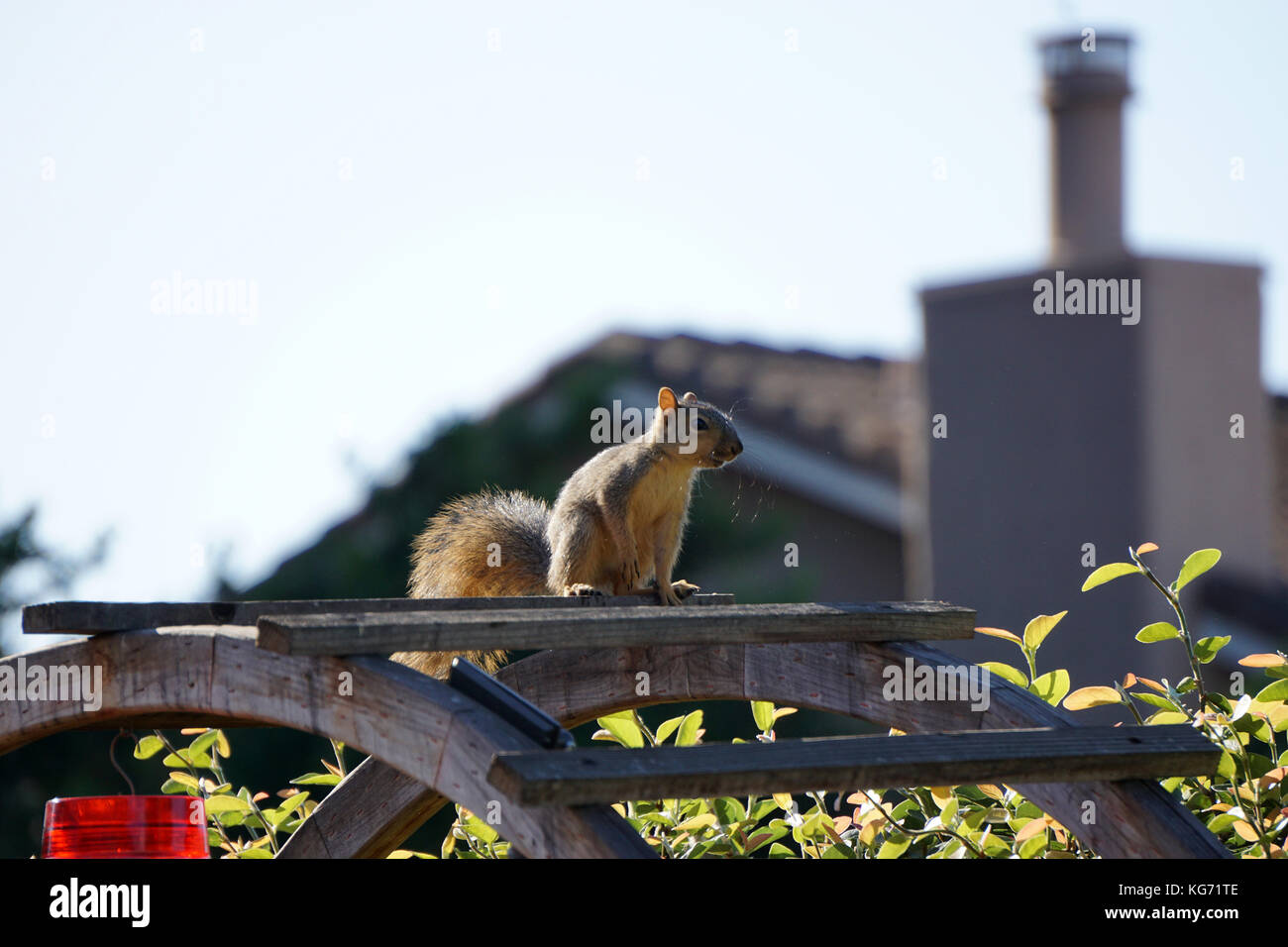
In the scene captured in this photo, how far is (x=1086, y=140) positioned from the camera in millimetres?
10633

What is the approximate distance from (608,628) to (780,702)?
1.82ft

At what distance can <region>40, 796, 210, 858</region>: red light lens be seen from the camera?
255 cm

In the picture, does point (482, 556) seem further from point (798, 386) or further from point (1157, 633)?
point (798, 386)

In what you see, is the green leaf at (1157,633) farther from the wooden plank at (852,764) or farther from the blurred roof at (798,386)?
the blurred roof at (798,386)

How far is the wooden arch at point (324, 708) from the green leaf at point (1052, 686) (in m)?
1.26

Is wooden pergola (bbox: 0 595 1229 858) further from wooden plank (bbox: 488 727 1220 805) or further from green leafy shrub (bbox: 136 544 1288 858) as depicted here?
green leafy shrub (bbox: 136 544 1288 858)

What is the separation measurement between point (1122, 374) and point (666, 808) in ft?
23.1

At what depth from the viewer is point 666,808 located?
10.5 feet

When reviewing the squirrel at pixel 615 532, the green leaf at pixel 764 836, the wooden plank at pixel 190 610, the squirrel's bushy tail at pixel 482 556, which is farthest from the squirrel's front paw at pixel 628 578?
the green leaf at pixel 764 836

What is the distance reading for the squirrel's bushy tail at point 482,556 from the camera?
165 inches

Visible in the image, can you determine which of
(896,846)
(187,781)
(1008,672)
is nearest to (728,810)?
(896,846)
